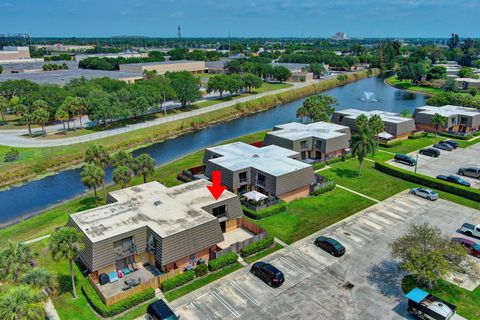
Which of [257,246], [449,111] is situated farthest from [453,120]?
[257,246]

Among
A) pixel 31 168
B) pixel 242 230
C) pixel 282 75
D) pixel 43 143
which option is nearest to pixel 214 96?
pixel 282 75

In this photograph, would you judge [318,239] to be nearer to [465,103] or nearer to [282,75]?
[465,103]

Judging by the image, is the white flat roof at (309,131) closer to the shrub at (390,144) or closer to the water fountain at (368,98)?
the shrub at (390,144)

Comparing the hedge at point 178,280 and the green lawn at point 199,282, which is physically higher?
the hedge at point 178,280

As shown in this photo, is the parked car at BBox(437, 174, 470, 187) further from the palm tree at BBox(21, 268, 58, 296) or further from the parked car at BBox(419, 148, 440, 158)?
the palm tree at BBox(21, 268, 58, 296)

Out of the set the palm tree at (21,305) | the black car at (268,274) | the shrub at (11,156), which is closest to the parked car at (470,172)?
the black car at (268,274)

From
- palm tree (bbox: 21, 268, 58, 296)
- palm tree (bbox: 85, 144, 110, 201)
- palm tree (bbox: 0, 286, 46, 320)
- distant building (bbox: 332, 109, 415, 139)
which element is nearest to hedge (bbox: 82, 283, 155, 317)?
palm tree (bbox: 21, 268, 58, 296)
